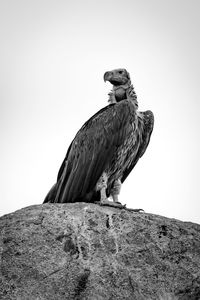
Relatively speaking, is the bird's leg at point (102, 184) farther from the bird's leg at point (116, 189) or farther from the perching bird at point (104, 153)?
the bird's leg at point (116, 189)

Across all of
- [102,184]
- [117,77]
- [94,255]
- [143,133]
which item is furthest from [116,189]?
[94,255]

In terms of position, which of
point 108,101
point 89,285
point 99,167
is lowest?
point 89,285

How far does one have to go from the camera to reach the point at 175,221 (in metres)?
10.2

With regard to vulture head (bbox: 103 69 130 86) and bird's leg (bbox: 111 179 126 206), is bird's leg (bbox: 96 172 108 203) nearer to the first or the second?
bird's leg (bbox: 111 179 126 206)

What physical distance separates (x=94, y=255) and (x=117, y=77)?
5.85 m

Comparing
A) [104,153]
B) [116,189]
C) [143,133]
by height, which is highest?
[143,133]

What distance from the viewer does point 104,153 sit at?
1229 cm

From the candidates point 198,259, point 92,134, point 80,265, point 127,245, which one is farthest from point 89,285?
point 92,134

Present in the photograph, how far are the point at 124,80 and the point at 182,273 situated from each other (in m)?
5.96

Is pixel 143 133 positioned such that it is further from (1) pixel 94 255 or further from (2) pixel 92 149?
(1) pixel 94 255

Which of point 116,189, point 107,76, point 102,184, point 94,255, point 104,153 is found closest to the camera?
point 94,255

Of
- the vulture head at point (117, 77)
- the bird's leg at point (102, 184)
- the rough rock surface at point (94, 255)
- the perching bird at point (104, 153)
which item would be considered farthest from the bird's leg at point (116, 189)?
the vulture head at point (117, 77)

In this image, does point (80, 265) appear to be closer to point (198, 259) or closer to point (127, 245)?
point (127, 245)

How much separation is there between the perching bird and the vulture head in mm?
867
